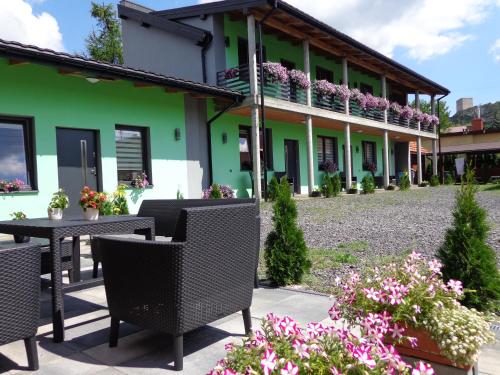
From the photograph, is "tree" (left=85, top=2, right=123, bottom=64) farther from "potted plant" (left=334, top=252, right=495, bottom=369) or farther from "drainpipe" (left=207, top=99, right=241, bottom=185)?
"potted plant" (left=334, top=252, right=495, bottom=369)

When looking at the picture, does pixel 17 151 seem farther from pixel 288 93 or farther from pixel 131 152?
pixel 288 93

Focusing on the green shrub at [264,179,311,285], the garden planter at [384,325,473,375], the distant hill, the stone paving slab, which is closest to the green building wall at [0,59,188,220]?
the stone paving slab

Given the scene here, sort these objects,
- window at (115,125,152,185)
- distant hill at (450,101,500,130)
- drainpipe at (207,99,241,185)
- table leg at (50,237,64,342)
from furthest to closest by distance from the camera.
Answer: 1. distant hill at (450,101,500,130)
2. drainpipe at (207,99,241,185)
3. window at (115,125,152,185)
4. table leg at (50,237,64,342)

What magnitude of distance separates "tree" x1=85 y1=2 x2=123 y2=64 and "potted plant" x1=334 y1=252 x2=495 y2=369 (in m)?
28.1

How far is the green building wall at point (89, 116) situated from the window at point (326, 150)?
815cm

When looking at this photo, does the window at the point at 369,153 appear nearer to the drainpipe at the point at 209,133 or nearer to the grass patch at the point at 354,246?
the drainpipe at the point at 209,133

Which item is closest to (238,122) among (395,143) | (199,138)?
(199,138)

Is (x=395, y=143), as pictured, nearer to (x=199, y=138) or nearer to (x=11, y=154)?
(x=199, y=138)

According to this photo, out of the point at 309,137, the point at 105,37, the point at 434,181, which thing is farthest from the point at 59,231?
the point at 105,37

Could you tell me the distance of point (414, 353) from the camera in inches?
81.6

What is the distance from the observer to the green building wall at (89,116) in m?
7.64

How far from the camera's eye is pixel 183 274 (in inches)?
93.7

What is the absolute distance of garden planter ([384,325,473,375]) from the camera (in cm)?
197

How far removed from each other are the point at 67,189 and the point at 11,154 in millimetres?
1217
